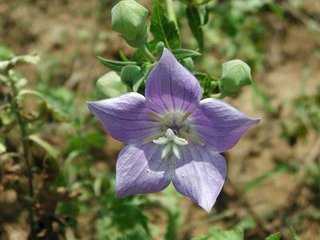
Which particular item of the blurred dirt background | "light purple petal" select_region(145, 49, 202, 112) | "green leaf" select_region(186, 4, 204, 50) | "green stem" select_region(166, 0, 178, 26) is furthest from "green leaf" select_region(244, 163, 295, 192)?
"light purple petal" select_region(145, 49, 202, 112)

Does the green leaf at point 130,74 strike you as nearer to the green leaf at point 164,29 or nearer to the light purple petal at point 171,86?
the light purple petal at point 171,86

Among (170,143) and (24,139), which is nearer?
(170,143)

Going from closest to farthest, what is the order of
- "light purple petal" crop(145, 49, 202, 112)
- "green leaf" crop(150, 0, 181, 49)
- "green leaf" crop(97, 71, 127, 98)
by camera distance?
"light purple petal" crop(145, 49, 202, 112) → "green leaf" crop(150, 0, 181, 49) → "green leaf" crop(97, 71, 127, 98)

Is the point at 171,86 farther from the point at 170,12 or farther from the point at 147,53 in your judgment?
the point at 170,12

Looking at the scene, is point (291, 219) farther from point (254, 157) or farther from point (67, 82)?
point (67, 82)

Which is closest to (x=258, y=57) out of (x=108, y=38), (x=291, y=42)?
(x=291, y=42)

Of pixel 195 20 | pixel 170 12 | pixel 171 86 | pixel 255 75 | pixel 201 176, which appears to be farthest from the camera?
pixel 255 75

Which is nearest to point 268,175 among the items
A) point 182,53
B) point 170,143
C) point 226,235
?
point 226,235

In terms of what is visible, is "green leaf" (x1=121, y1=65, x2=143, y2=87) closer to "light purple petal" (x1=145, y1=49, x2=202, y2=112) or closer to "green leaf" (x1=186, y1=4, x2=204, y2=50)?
"light purple petal" (x1=145, y1=49, x2=202, y2=112)
